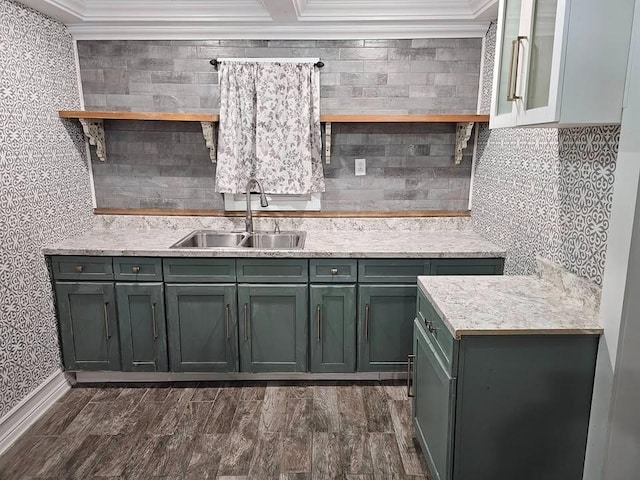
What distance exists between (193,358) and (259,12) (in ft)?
7.00

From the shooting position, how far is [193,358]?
9.12ft

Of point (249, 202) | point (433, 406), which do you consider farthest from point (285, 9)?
point (433, 406)

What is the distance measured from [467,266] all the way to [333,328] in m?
0.86

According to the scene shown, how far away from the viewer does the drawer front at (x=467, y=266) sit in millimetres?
2625

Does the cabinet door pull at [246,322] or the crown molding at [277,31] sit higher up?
the crown molding at [277,31]

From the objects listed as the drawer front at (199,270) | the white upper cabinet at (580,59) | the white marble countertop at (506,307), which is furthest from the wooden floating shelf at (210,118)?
the white upper cabinet at (580,59)

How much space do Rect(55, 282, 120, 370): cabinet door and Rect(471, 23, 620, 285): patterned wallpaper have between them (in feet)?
7.55

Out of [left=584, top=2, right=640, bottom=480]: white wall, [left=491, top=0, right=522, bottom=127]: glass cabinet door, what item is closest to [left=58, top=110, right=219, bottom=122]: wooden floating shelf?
[left=491, top=0, right=522, bottom=127]: glass cabinet door

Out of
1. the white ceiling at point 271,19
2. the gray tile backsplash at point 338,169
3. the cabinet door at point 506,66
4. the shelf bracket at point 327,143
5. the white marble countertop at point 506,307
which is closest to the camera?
the white marble countertop at point 506,307

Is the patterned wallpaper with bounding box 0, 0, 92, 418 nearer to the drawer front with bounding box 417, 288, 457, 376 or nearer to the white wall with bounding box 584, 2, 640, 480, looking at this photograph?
the drawer front with bounding box 417, 288, 457, 376

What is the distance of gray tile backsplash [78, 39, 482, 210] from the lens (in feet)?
9.81

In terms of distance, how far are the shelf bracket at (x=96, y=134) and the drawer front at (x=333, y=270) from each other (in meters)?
1.62

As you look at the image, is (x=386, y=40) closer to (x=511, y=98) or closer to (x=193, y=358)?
(x=511, y=98)

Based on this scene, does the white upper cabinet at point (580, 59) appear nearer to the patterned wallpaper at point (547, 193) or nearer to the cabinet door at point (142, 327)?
the patterned wallpaper at point (547, 193)
